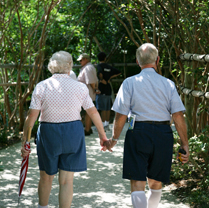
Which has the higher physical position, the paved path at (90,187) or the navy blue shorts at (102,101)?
the navy blue shorts at (102,101)

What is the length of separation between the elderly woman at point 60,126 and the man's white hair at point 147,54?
1.91ft

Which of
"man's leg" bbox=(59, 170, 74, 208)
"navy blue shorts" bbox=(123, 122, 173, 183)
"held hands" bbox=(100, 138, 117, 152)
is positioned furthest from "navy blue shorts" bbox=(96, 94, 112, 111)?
"navy blue shorts" bbox=(123, 122, 173, 183)

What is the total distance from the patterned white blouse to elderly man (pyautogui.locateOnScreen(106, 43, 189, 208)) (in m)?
0.39

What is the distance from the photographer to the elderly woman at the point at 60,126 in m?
3.12

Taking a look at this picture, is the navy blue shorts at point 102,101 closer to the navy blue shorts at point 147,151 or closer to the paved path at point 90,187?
the paved path at point 90,187

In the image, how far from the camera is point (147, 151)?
302cm

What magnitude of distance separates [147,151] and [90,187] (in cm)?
178

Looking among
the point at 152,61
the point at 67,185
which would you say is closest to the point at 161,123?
the point at 152,61

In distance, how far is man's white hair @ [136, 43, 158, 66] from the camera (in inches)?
122

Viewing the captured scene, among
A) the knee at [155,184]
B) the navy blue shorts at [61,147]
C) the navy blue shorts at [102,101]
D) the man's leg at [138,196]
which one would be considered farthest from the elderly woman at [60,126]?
the navy blue shorts at [102,101]

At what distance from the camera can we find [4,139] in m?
7.18

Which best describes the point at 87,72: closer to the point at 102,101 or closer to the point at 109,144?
the point at 102,101

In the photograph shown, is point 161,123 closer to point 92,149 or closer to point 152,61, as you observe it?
point 152,61

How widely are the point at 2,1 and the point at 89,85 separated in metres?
2.45
